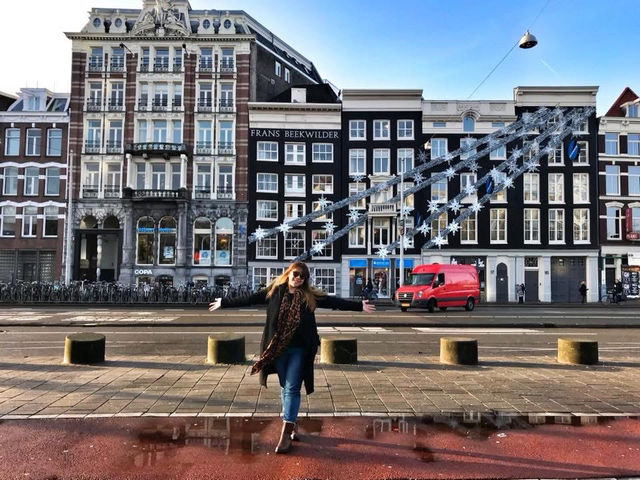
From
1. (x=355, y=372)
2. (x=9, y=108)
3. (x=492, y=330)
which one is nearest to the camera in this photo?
(x=355, y=372)

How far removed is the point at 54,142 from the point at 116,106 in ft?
19.7

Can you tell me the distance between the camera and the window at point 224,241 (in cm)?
3941

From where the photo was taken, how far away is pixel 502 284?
127ft

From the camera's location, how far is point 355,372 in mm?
8492

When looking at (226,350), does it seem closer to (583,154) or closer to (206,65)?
(206,65)

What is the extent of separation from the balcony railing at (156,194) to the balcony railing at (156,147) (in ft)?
10.5

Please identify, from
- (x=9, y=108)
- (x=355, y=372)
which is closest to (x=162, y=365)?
(x=355, y=372)

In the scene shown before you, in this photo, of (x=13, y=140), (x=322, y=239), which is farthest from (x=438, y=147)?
(x=13, y=140)

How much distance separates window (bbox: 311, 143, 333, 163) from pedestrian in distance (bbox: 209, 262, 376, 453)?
36086 millimetres

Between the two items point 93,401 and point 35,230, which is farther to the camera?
point 35,230

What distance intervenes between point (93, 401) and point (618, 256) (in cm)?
4222

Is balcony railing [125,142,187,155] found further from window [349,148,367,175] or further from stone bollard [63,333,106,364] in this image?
stone bollard [63,333,106,364]

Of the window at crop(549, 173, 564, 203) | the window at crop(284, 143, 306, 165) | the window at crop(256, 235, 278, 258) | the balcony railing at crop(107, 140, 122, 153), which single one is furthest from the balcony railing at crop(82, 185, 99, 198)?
the window at crop(549, 173, 564, 203)

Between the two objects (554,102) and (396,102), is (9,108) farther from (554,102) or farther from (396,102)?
(554,102)
